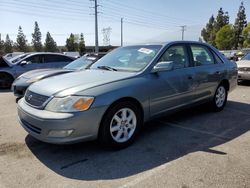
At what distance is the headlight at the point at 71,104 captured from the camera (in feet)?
11.0

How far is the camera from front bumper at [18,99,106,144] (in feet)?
10.8

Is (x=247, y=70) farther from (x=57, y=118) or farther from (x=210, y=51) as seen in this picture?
(x=57, y=118)

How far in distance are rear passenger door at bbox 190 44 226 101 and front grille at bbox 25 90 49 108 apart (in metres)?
2.90

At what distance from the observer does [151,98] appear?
4.15 meters

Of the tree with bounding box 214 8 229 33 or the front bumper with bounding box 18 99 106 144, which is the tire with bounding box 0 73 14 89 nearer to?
the front bumper with bounding box 18 99 106 144

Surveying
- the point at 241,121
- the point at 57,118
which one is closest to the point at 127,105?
the point at 57,118

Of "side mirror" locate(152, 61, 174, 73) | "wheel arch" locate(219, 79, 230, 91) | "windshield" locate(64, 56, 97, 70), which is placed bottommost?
"wheel arch" locate(219, 79, 230, 91)

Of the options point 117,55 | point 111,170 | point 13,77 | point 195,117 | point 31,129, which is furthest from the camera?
point 13,77

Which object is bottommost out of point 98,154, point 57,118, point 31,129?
point 98,154

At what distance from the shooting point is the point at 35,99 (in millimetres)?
3727

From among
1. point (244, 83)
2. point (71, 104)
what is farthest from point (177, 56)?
point (244, 83)

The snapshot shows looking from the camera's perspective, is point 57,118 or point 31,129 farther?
point 31,129

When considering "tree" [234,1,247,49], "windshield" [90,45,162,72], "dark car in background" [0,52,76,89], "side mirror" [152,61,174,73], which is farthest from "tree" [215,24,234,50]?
"side mirror" [152,61,174,73]

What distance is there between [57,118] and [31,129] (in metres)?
0.59
